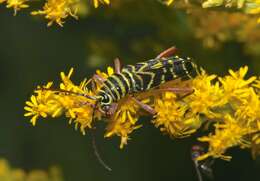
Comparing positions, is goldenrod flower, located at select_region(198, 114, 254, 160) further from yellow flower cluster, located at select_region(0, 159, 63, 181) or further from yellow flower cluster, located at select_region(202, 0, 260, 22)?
yellow flower cluster, located at select_region(0, 159, 63, 181)

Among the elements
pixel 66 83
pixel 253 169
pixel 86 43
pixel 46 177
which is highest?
pixel 86 43

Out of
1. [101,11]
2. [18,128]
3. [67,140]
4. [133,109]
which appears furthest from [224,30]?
[18,128]

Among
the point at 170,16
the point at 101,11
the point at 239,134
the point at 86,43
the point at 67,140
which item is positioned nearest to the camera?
the point at 239,134

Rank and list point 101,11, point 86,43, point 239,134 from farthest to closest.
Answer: point 86,43, point 101,11, point 239,134

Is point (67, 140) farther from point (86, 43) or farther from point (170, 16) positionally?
point (170, 16)

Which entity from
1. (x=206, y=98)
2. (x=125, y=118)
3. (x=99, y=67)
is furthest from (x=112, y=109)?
(x=99, y=67)

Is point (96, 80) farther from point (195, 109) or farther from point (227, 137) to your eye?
point (227, 137)
